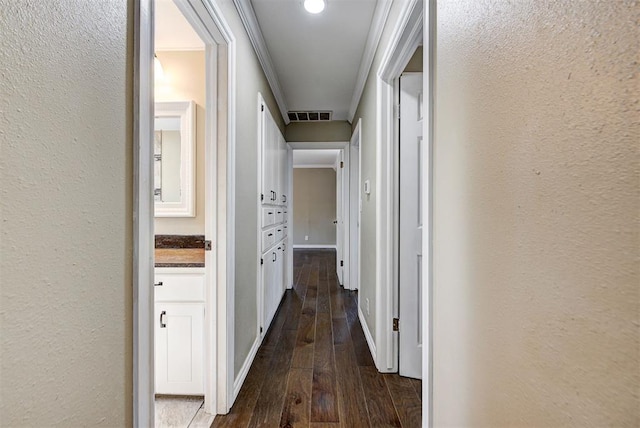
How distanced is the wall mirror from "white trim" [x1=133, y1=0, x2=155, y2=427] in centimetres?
131

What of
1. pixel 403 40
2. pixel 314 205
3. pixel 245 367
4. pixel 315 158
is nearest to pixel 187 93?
pixel 403 40

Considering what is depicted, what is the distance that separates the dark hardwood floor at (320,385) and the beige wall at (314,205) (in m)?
5.58

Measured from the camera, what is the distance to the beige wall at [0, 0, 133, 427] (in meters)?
0.48

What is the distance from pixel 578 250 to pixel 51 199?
0.91 m

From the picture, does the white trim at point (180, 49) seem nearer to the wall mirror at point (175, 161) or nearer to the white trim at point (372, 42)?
the wall mirror at point (175, 161)

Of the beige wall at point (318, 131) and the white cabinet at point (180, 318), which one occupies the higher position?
the beige wall at point (318, 131)

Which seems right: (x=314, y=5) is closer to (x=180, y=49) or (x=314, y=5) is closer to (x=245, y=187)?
(x=180, y=49)

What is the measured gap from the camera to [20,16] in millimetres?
492

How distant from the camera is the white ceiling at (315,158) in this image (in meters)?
6.54

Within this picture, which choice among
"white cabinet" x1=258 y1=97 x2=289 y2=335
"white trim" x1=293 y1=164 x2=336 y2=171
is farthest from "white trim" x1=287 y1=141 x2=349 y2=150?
"white trim" x1=293 y1=164 x2=336 y2=171

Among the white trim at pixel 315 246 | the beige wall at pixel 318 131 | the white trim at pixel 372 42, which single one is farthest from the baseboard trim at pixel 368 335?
the white trim at pixel 315 246

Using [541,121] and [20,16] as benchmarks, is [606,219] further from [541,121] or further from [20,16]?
[20,16]

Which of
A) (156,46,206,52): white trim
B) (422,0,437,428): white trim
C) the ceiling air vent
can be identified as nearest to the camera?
(422,0,437,428): white trim

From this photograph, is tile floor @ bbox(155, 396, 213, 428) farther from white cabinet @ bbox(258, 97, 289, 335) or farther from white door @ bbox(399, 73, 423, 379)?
white door @ bbox(399, 73, 423, 379)
